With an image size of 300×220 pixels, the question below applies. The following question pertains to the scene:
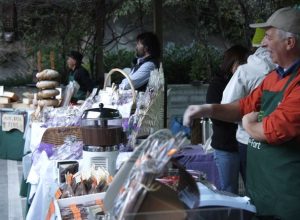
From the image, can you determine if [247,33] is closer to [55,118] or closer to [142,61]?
[142,61]

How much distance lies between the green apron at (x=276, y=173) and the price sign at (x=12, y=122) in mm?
5062

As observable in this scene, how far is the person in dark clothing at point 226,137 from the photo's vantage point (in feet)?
13.1

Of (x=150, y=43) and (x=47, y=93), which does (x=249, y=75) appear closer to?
(x=150, y=43)

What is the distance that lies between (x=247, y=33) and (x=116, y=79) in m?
2.87

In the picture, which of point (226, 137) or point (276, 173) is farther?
point (226, 137)

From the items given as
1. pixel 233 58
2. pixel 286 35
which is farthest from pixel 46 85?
pixel 286 35

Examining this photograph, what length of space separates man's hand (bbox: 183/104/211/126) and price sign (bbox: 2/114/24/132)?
5.07 meters

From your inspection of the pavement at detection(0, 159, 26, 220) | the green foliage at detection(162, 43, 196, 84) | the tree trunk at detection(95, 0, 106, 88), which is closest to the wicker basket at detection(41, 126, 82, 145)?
the pavement at detection(0, 159, 26, 220)

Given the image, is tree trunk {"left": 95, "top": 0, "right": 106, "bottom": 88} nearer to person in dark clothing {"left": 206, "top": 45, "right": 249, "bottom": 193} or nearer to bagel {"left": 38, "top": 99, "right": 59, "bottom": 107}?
bagel {"left": 38, "top": 99, "right": 59, "bottom": 107}

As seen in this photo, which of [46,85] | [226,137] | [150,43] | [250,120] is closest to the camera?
[250,120]

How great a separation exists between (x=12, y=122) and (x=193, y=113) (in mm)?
5415

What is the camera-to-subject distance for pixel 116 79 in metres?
11.1

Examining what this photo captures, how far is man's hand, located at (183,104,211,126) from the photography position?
2.24 m

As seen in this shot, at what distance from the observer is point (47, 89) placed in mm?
6043
